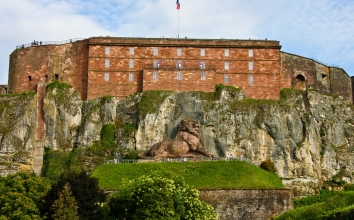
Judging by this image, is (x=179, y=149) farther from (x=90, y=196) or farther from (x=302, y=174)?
(x=90, y=196)

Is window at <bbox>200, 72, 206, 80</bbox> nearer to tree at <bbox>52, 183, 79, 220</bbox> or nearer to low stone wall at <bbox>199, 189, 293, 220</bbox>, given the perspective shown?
low stone wall at <bbox>199, 189, 293, 220</bbox>

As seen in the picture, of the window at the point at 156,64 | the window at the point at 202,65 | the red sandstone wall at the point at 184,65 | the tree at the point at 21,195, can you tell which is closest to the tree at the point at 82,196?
the tree at the point at 21,195

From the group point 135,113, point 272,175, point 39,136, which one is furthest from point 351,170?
point 39,136

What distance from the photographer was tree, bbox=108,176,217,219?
173ft

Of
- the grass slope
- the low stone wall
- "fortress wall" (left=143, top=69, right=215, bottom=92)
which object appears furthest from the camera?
"fortress wall" (left=143, top=69, right=215, bottom=92)

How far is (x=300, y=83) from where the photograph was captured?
3386 inches

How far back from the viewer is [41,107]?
80.3 m

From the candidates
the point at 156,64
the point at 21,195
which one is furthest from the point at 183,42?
the point at 21,195

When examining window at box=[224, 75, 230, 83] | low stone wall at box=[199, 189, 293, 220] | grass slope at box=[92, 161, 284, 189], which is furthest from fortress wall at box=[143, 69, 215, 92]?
low stone wall at box=[199, 189, 293, 220]

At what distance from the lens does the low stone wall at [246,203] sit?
63688 mm

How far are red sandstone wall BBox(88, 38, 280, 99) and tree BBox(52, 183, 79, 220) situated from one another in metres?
31.3

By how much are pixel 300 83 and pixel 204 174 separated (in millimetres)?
24789

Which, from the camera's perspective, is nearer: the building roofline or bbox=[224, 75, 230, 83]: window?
bbox=[224, 75, 230, 83]: window

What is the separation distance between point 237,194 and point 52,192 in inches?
749
